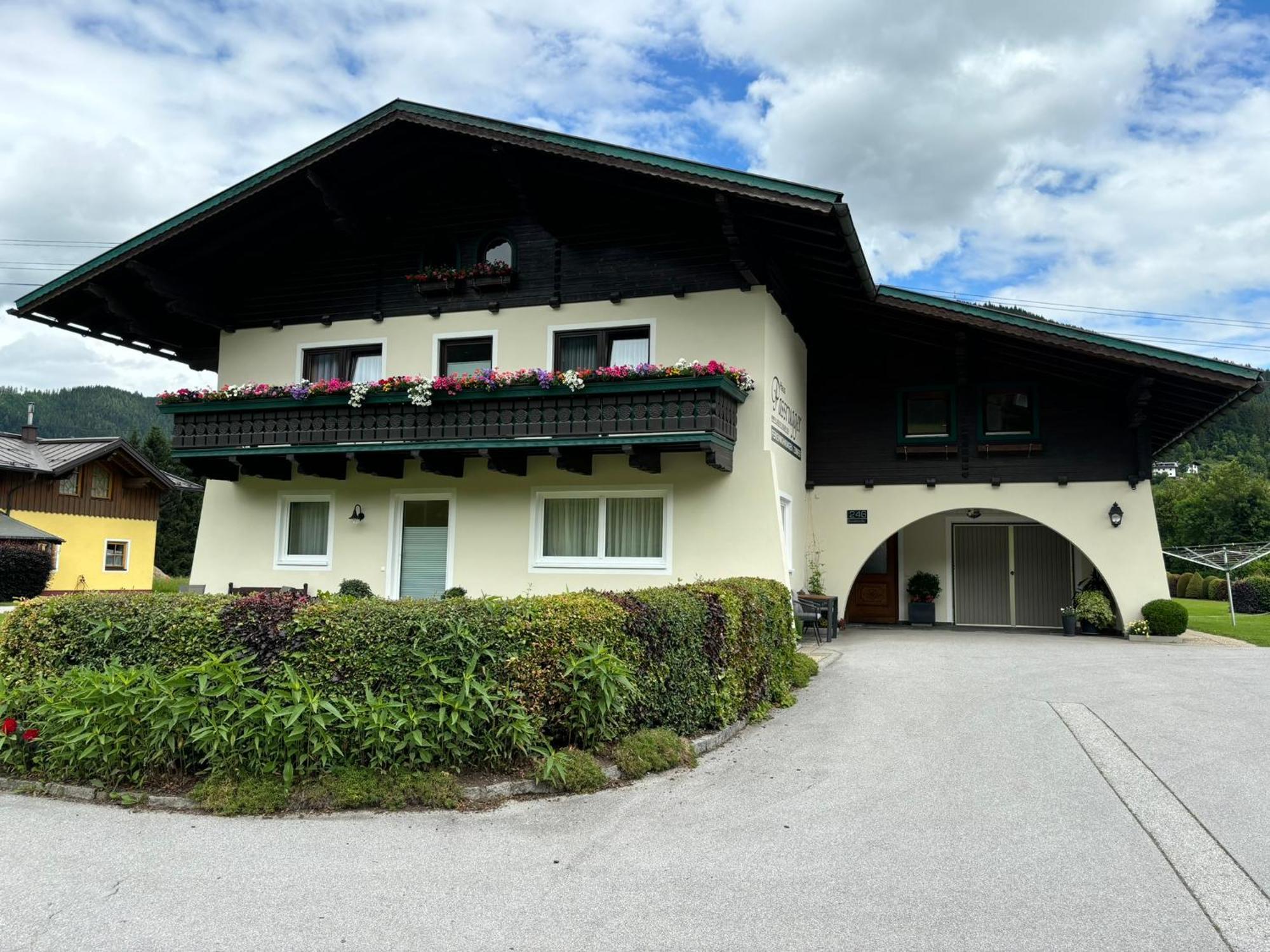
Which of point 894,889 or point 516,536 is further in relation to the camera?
point 516,536

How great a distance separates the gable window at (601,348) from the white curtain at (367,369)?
3337mm

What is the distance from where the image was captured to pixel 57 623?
7.00m

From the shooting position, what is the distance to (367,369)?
16.0 m

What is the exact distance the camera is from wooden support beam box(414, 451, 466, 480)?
14164 millimetres

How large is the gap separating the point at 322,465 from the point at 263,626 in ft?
29.9

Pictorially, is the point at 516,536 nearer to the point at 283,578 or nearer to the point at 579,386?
the point at 579,386

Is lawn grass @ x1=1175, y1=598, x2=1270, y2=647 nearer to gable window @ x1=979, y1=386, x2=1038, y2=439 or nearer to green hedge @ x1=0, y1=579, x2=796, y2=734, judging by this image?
gable window @ x1=979, y1=386, x2=1038, y2=439

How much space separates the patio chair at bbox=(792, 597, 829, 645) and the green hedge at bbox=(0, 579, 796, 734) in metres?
6.79

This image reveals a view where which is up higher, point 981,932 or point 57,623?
point 57,623

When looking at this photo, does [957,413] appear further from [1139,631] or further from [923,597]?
[1139,631]

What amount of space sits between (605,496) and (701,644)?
263 inches

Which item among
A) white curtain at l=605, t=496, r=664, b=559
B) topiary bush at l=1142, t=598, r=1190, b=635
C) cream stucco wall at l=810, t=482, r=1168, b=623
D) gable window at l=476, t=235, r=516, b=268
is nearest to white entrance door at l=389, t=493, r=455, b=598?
white curtain at l=605, t=496, r=664, b=559

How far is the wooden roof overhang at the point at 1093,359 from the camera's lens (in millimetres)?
13352

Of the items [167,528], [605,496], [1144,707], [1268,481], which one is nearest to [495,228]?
[605,496]
